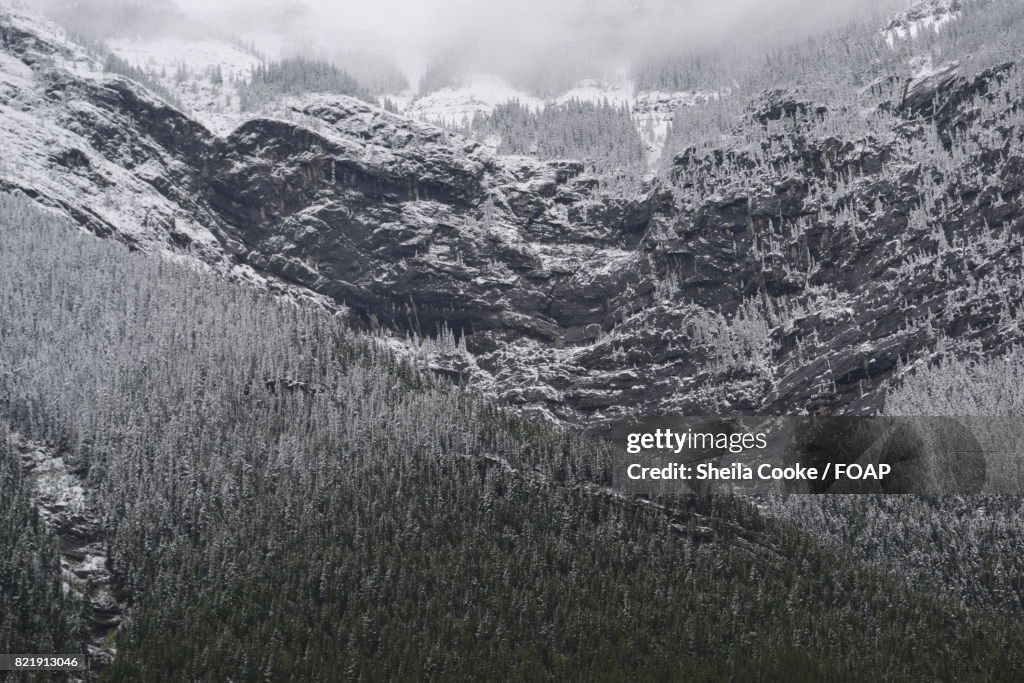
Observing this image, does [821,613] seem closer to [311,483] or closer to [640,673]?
[640,673]

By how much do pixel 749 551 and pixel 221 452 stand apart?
7263 centimetres

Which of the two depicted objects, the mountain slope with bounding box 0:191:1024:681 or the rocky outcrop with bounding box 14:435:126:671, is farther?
the rocky outcrop with bounding box 14:435:126:671

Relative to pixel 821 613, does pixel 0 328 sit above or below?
above

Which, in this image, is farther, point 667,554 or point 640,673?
point 667,554

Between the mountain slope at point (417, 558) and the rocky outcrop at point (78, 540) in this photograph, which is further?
the rocky outcrop at point (78, 540)

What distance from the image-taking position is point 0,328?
19675 centimetres

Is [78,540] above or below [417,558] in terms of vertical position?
above

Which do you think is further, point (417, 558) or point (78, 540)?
point (417, 558)

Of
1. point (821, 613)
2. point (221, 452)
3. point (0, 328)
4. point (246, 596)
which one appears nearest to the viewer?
point (246, 596)

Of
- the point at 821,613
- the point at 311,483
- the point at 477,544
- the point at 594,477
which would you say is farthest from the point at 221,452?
the point at 821,613

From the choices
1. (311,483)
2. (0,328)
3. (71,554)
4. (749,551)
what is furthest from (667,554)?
(0,328)

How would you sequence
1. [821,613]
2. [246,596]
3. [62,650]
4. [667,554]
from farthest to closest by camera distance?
[667,554] → [821,613] → [246,596] → [62,650]

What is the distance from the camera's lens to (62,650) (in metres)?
127

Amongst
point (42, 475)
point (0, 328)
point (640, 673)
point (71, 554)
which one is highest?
point (0, 328)
